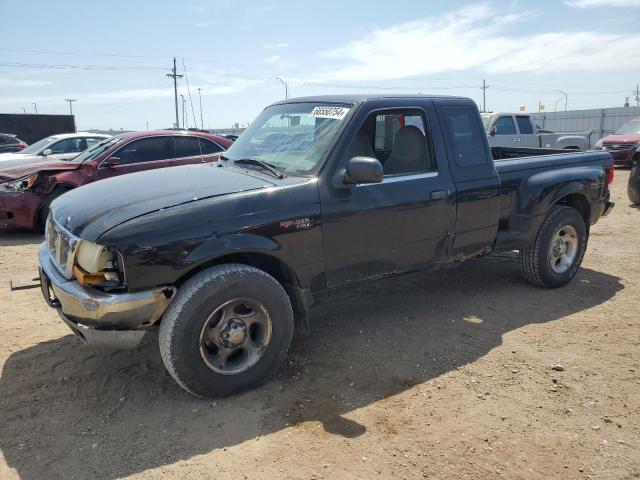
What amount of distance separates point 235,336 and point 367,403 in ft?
3.09

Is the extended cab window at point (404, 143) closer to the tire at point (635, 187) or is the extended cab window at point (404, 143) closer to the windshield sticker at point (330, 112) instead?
the windshield sticker at point (330, 112)

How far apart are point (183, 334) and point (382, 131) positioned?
228 centimetres

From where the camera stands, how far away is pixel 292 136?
399 cm

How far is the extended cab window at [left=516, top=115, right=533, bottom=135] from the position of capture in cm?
1455

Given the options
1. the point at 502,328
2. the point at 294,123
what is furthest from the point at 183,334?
the point at 502,328

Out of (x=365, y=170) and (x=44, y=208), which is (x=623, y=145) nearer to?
(x=365, y=170)

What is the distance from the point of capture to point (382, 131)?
13.6 ft

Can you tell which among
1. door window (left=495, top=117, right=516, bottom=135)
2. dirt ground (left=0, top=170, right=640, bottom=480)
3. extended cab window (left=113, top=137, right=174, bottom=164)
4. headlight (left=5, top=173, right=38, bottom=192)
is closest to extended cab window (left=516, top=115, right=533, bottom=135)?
door window (left=495, top=117, right=516, bottom=135)

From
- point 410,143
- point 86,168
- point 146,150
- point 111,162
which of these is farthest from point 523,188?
point 86,168

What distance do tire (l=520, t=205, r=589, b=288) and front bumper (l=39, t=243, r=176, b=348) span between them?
3.70 meters

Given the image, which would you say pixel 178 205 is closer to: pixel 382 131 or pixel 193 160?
pixel 382 131

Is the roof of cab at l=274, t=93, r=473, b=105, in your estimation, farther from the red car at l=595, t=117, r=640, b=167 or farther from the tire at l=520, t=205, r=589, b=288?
the red car at l=595, t=117, r=640, b=167

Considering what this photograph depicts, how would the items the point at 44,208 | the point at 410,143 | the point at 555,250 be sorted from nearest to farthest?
the point at 410,143
the point at 555,250
the point at 44,208

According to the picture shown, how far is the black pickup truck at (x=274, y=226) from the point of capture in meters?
2.97
